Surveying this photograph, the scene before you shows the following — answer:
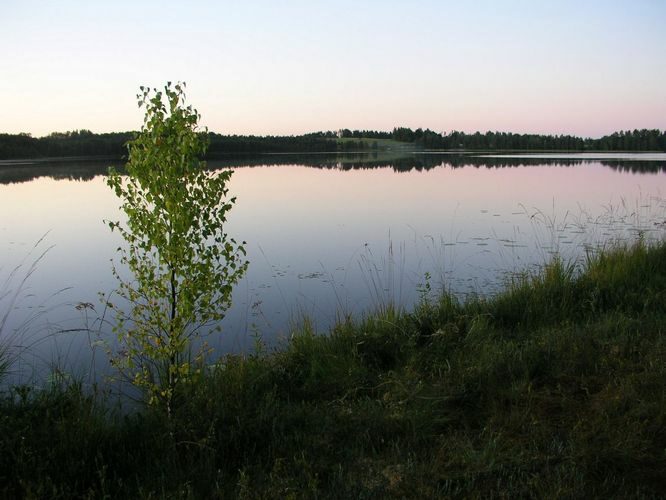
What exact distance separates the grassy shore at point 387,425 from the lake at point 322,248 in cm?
181

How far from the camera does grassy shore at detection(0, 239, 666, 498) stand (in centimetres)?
348

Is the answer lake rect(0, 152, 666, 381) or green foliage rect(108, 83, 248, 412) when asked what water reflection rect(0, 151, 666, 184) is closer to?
lake rect(0, 152, 666, 381)

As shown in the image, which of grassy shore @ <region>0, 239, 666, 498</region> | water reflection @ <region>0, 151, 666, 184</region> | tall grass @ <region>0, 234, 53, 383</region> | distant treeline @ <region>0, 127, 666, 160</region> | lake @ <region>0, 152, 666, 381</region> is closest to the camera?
grassy shore @ <region>0, 239, 666, 498</region>

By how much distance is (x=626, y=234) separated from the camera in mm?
13953

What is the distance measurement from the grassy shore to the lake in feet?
5.95

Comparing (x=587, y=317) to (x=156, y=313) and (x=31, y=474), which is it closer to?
(x=156, y=313)

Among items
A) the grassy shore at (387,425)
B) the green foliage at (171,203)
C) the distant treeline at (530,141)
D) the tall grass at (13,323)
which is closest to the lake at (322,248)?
the tall grass at (13,323)

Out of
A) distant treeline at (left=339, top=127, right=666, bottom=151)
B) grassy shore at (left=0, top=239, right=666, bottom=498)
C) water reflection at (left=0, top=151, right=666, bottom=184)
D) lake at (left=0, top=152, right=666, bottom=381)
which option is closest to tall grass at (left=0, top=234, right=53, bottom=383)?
lake at (left=0, top=152, right=666, bottom=381)

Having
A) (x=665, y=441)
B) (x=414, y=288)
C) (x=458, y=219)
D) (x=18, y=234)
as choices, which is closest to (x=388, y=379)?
(x=665, y=441)

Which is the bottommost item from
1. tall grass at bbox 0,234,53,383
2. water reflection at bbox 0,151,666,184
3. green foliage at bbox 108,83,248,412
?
tall grass at bbox 0,234,53,383

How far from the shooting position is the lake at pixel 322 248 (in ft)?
27.5

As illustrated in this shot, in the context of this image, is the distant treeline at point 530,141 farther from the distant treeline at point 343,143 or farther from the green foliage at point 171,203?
the green foliage at point 171,203

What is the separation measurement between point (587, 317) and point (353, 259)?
22.1ft

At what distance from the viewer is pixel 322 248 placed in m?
14.3
